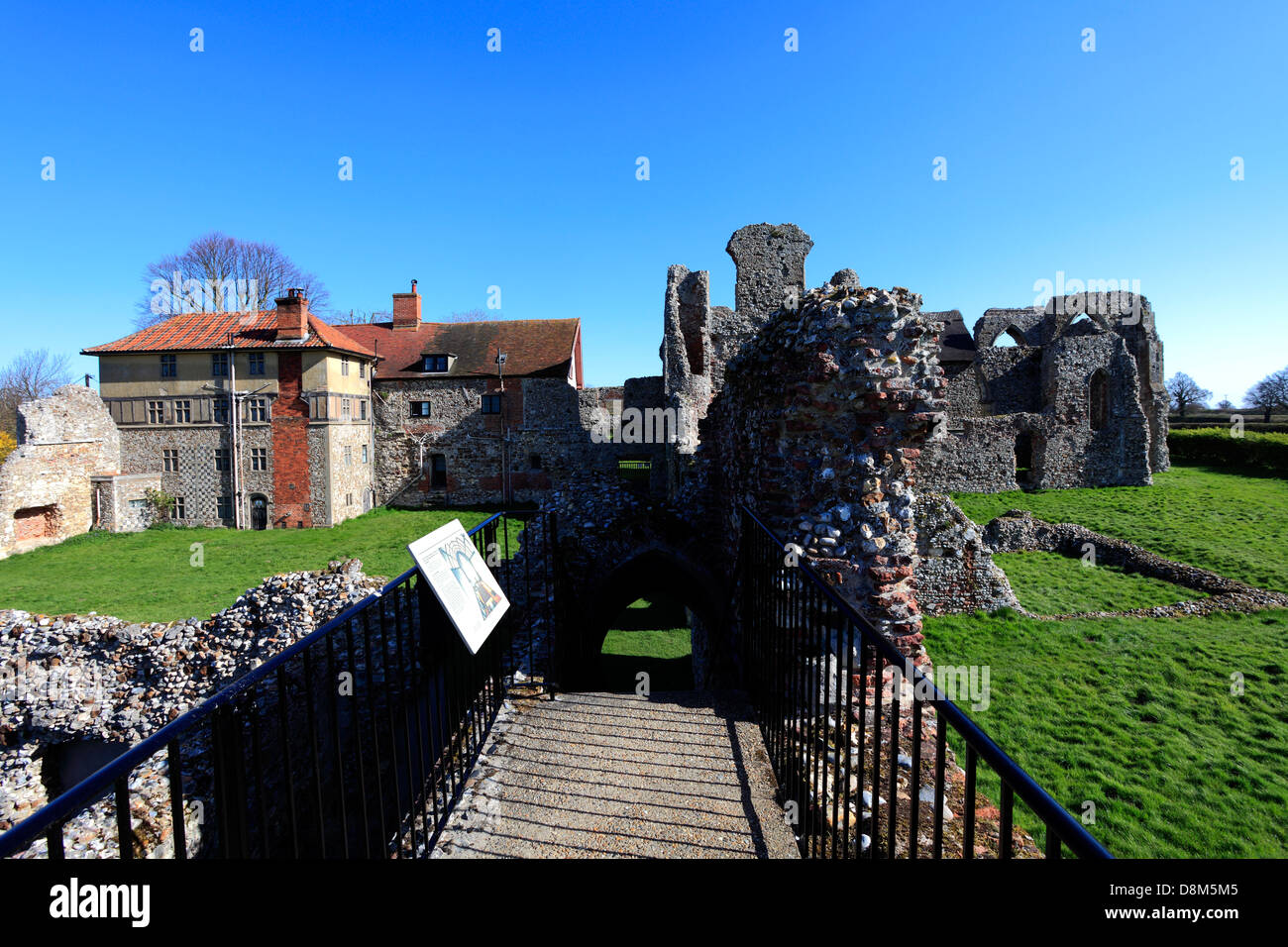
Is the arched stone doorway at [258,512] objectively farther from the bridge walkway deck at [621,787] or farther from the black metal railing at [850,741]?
the black metal railing at [850,741]

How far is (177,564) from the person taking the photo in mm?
20625

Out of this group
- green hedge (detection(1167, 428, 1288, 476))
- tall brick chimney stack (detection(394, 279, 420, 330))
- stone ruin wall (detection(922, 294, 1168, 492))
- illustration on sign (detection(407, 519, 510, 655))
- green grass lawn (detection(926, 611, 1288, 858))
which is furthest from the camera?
tall brick chimney stack (detection(394, 279, 420, 330))

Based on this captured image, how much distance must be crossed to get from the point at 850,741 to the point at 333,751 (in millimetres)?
4139

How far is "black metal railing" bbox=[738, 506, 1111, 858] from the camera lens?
81.6 inches

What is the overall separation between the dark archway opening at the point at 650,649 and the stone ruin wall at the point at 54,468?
81.2 ft

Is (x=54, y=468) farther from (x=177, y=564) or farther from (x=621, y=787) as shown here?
(x=621, y=787)

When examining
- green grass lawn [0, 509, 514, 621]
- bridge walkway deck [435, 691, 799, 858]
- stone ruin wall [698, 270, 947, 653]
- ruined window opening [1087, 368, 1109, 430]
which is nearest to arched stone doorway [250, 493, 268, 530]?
green grass lawn [0, 509, 514, 621]

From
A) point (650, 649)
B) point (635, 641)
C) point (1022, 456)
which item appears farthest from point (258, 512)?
point (1022, 456)

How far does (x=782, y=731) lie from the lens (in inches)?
167

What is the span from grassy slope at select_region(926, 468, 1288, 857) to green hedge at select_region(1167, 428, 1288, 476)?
15736 millimetres

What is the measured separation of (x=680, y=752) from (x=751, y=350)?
4.82 metres

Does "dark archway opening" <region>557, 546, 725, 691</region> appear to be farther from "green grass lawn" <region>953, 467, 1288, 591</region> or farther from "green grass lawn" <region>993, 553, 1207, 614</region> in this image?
"green grass lawn" <region>953, 467, 1288, 591</region>
